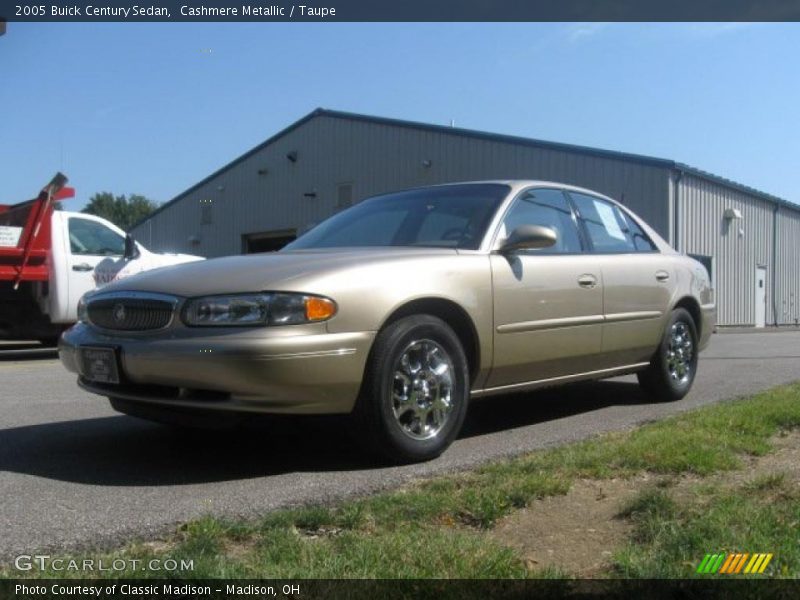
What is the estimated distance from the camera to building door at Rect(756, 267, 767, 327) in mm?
27969

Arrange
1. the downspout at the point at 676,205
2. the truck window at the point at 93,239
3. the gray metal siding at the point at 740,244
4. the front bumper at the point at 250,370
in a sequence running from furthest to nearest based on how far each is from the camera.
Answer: the gray metal siding at the point at 740,244
the downspout at the point at 676,205
the truck window at the point at 93,239
the front bumper at the point at 250,370

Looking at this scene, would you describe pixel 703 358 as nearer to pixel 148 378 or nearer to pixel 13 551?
pixel 148 378

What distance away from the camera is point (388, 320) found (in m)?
4.21

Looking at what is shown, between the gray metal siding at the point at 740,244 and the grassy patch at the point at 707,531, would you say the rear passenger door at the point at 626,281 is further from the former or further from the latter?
the gray metal siding at the point at 740,244

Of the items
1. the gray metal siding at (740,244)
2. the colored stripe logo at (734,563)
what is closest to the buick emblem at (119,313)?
the colored stripe logo at (734,563)

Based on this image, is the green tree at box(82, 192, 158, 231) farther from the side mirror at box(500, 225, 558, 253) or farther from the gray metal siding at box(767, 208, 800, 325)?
the side mirror at box(500, 225, 558, 253)

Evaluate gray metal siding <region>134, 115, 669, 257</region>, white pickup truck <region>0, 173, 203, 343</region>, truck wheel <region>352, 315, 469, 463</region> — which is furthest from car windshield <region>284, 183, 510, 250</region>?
gray metal siding <region>134, 115, 669, 257</region>

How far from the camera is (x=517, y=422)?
561cm

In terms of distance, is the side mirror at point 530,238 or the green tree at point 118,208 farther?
the green tree at point 118,208

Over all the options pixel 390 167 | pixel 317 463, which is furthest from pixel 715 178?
pixel 317 463

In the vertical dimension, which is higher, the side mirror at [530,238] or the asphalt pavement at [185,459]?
Result: the side mirror at [530,238]

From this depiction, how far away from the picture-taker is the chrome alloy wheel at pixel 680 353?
6.46 meters

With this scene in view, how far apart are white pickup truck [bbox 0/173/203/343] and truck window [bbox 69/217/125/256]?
0.04 ft

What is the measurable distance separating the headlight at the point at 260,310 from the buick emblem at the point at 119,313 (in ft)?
1.56
